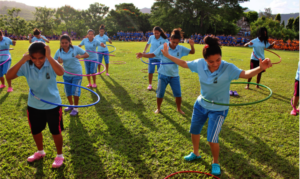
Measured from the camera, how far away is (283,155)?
3.56 m

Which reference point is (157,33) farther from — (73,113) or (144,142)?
(144,142)

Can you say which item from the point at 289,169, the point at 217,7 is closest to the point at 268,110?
the point at 289,169

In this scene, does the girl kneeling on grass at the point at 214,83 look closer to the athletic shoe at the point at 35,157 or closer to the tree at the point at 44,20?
the athletic shoe at the point at 35,157

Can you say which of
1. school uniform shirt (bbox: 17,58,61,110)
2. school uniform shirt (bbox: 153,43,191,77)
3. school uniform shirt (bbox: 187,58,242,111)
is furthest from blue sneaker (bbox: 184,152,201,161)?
school uniform shirt (bbox: 17,58,61,110)

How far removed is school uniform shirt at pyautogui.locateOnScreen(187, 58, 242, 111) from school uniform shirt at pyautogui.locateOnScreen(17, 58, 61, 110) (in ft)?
7.06

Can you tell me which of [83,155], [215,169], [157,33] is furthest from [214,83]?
[157,33]

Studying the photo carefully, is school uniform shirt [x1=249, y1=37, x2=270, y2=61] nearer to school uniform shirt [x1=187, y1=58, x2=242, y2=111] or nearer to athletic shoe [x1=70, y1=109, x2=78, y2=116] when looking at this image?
school uniform shirt [x1=187, y1=58, x2=242, y2=111]

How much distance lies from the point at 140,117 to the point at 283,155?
3.13 meters

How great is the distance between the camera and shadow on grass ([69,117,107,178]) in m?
3.06

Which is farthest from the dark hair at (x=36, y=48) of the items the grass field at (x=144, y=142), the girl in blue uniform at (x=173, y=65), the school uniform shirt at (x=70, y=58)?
the girl in blue uniform at (x=173, y=65)

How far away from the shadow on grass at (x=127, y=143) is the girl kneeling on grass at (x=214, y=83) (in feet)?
3.47

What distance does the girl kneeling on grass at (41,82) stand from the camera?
257 centimetres

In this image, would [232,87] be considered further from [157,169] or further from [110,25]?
[110,25]

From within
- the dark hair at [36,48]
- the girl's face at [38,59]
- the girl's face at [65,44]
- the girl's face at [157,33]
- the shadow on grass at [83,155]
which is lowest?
the shadow on grass at [83,155]
